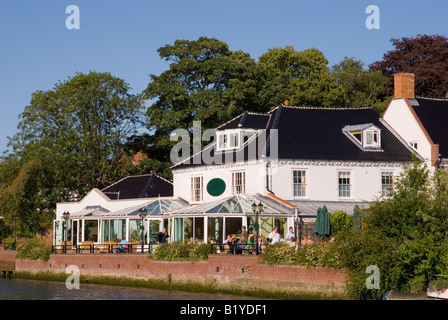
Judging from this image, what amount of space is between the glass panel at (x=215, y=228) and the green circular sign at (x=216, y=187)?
5176 mm

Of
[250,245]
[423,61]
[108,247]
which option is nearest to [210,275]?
[250,245]

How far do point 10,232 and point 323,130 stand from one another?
32.6 m

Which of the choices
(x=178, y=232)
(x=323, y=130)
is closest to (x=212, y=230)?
(x=178, y=232)

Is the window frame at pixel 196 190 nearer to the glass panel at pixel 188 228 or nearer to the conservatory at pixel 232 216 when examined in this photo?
the glass panel at pixel 188 228

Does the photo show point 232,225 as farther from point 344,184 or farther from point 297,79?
point 297,79

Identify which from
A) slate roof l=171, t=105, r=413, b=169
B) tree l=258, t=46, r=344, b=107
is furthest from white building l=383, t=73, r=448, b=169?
tree l=258, t=46, r=344, b=107

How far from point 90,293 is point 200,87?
2730 centimetres

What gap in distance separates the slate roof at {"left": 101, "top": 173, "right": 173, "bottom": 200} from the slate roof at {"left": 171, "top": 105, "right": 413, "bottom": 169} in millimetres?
5082

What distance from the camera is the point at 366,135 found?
2143 inches

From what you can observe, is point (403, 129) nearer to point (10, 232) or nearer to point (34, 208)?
point (34, 208)

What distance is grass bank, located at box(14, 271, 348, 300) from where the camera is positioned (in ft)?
120

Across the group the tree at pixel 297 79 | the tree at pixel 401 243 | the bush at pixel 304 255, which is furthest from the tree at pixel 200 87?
the tree at pixel 401 243

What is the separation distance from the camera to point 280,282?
3825 centimetres

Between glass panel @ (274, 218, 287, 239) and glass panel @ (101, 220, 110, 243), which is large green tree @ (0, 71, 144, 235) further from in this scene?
glass panel @ (274, 218, 287, 239)
